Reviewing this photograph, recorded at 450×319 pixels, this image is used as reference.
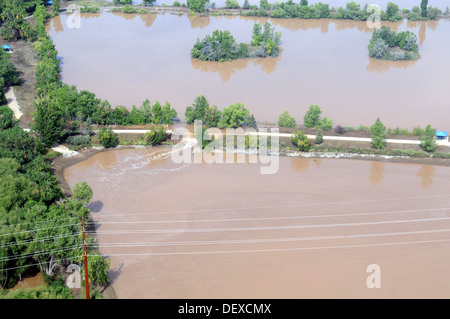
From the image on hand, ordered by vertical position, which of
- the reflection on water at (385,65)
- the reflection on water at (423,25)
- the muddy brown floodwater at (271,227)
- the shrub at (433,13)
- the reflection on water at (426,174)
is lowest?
the muddy brown floodwater at (271,227)

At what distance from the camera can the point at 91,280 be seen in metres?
17.1

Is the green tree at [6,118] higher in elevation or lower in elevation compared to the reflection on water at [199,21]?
lower

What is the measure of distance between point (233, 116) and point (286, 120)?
10.3 feet

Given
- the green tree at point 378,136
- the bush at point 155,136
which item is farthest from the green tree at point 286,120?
the bush at point 155,136

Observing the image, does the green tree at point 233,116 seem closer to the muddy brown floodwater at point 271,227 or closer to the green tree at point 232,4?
the muddy brown floodwater at point 271,227

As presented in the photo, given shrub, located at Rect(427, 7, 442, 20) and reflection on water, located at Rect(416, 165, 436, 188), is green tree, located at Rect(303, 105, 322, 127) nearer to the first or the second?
reflection on water, located at Rect(416, 165, 436, 188)

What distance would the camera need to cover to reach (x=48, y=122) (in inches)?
1017

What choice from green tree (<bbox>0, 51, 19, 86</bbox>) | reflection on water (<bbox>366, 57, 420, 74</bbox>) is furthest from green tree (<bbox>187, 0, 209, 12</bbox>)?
green tree (<bbox>0, 51, 19, 86</bbox>)

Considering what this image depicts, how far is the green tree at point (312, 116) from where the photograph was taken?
28.2 metres

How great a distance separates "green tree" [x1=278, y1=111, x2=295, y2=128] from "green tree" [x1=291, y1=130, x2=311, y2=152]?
1887mm

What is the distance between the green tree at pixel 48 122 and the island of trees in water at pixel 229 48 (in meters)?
14.6

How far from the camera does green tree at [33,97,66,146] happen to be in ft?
84.5

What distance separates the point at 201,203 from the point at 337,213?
5919mm
